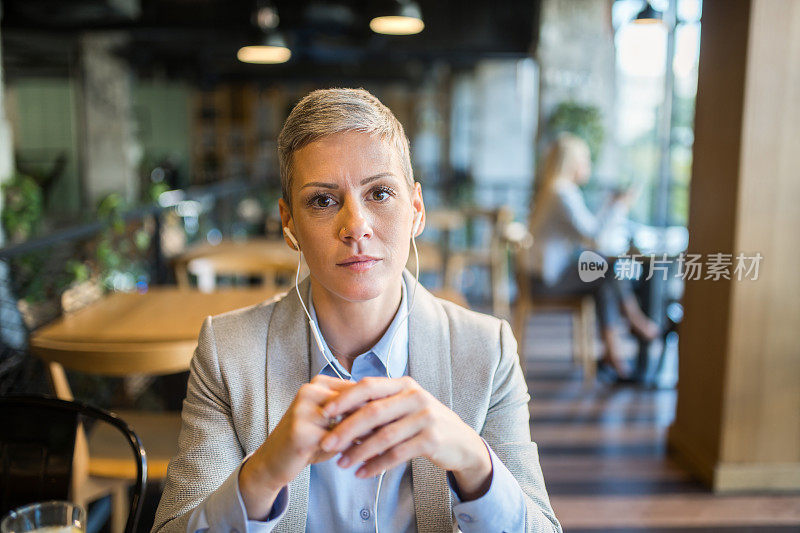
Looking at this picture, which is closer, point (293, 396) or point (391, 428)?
point (391, 428)

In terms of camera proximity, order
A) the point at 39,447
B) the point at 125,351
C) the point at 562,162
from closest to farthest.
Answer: the point at 39,447, the point at 125,351, the point at 562,162

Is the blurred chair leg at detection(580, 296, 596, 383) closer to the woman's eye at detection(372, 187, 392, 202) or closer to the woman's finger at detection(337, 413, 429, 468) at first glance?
the woman's eye at detection(372, 187, 392, 202)

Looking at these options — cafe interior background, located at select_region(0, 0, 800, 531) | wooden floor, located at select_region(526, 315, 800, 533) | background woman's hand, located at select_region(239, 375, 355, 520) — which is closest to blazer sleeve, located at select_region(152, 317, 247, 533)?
background woman's hand, located at select_region(239, 375, 355, 520)

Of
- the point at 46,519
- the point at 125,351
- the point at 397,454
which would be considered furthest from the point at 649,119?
the point at 46,519

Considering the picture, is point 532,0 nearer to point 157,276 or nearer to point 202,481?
point 157,276

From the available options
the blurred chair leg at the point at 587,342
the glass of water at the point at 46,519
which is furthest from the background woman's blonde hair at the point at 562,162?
the glass of water at the point at 46,519

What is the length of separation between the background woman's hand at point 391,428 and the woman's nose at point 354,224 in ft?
0.78

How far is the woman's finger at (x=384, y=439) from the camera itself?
2.78 ft

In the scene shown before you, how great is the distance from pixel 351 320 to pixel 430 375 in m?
0.16

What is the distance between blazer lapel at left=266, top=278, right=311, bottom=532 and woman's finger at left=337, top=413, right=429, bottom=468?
10.5 inches

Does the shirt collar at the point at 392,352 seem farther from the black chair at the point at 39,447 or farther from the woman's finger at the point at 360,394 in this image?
the black chair at the point at 39,447

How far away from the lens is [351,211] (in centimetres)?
103

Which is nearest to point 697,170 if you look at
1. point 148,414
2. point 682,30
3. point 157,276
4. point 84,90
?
point 682,30

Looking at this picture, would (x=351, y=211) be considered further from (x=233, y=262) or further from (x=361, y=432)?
(x=233, y=262)
